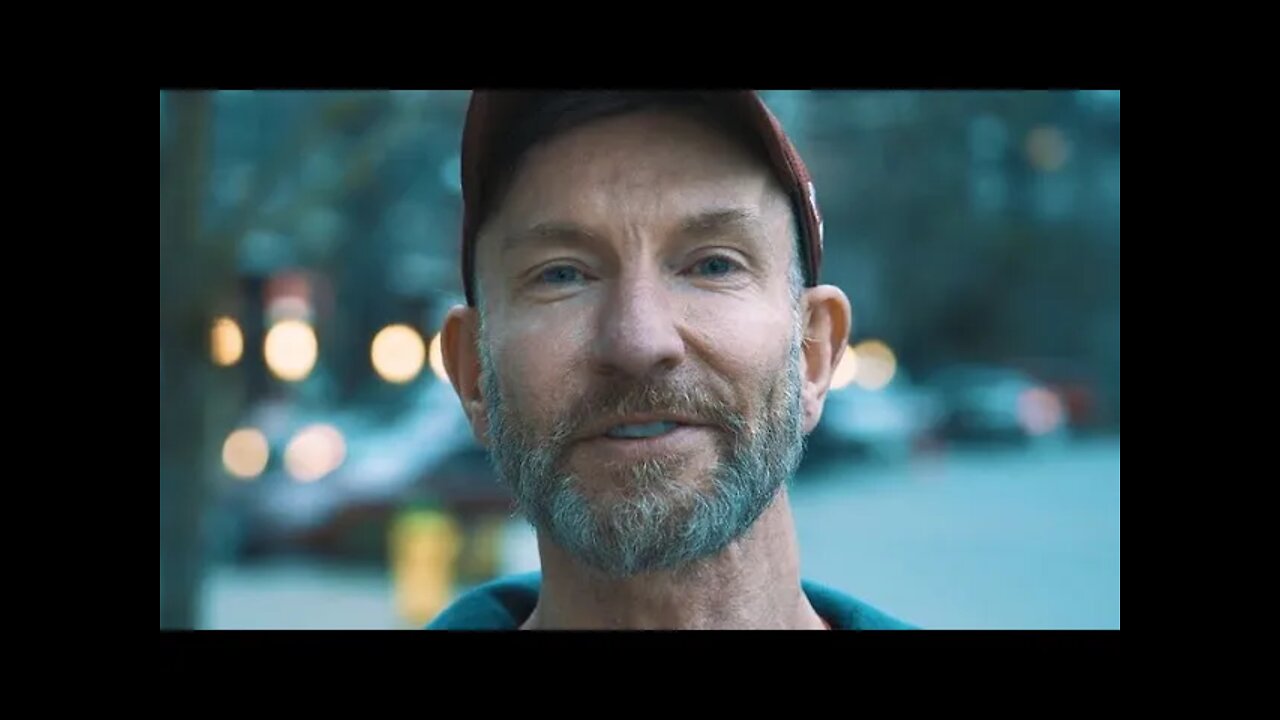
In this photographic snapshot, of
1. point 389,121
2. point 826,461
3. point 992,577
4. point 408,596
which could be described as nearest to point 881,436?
point 826,461

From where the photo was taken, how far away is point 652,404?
2004mm

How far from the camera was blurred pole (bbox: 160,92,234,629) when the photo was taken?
14.8 feet

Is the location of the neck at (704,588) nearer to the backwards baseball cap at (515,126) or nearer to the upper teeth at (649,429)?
the upper teeth at (649,429)

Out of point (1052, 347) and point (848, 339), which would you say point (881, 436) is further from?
point (848, 339)

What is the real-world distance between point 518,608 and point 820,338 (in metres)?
0.72

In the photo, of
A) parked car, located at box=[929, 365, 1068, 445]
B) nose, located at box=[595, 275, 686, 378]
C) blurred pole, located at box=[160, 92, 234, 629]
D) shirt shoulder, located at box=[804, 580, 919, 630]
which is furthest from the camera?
parked car, located at box=[929, 365, 1068, 445]

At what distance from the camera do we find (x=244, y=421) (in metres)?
8.30

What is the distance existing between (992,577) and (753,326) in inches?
217

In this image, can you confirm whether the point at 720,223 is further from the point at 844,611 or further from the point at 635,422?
the point at 844,611

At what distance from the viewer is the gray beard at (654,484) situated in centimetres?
202

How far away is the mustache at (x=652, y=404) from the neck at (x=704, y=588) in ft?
0.61

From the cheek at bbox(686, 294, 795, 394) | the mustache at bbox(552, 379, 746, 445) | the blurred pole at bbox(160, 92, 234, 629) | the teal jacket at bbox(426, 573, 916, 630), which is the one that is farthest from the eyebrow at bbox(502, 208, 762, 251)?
the blurred pole at bbox(160, 92, 234, 629)

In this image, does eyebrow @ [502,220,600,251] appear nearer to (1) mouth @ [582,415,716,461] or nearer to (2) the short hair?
(2) the short hair

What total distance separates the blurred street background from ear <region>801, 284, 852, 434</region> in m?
1.79
